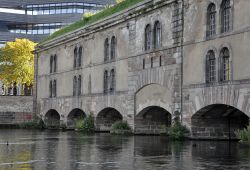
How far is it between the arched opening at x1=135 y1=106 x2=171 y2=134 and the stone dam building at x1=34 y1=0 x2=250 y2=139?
0.06m

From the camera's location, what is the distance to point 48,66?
47594 millimetres

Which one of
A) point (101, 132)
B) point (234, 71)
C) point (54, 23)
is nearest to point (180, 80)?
point (234, 71)

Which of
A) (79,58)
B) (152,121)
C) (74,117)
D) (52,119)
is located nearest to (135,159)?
(152,121)

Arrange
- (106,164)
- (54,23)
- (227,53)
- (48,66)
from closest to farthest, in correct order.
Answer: (106,164) < (227,53) < (48,66) < (54,23)

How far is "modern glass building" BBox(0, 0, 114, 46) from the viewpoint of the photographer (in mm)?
93625

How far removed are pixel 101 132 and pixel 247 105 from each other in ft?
53.3

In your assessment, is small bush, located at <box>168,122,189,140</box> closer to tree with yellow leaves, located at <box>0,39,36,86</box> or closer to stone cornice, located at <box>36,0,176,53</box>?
stone cornice, located at <box>36,0,176,53</box>

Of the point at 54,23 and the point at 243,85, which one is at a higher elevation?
the point at 54,23

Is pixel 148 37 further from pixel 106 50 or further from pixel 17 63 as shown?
pixel 17 63

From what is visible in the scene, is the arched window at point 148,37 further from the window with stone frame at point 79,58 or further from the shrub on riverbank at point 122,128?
the window with stone frame at point 79,58

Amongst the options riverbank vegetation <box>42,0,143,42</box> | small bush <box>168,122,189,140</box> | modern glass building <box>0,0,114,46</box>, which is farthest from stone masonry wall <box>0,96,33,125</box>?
modern glass building <box>0,0,114,46</box>

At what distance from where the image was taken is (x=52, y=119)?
159 ft

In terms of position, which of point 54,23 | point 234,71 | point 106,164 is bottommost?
point 106,164

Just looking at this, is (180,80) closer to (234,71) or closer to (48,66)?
(234,71)
